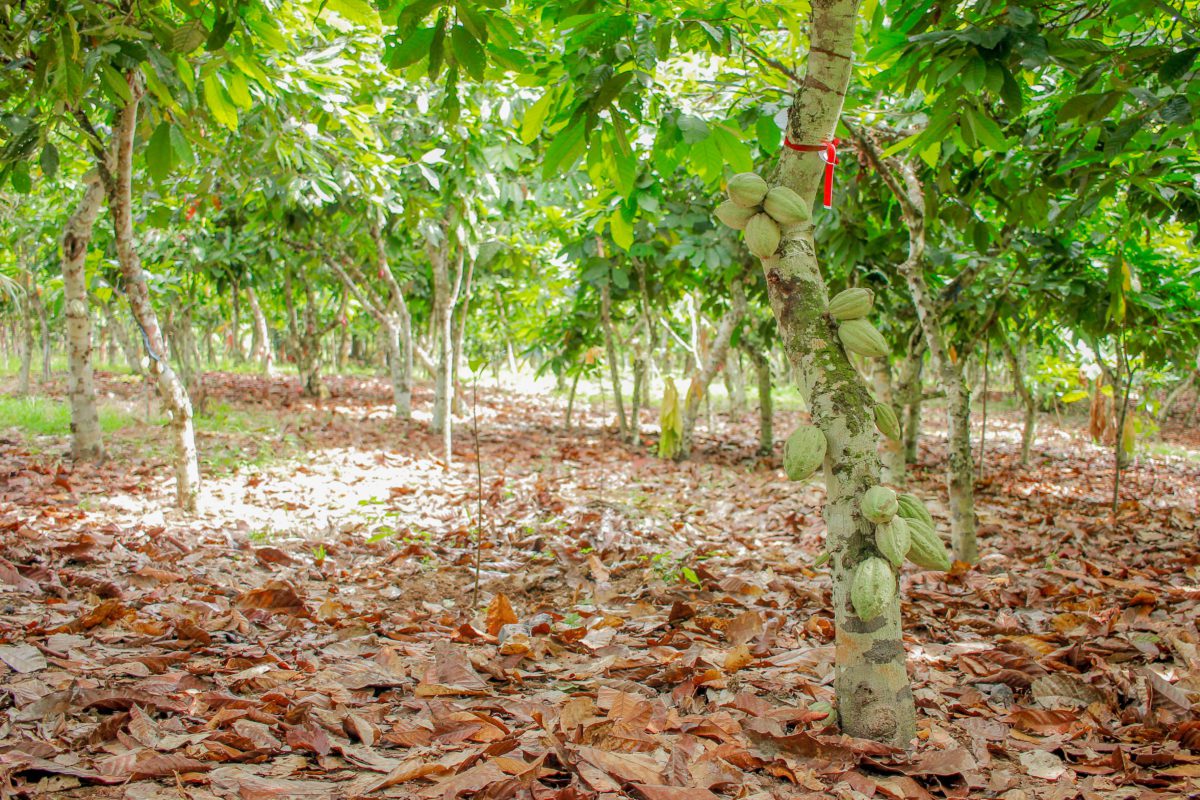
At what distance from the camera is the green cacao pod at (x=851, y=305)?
1.63 metres

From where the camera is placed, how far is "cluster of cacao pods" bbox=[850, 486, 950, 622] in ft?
5.00

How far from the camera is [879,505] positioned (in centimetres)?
153

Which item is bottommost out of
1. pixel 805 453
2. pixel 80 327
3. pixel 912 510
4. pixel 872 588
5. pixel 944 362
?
pixel 872 588

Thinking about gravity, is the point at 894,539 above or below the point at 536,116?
below

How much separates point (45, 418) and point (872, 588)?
8.63 metres

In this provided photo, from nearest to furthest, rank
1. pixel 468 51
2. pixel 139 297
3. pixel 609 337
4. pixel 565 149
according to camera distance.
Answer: pixel 468 51
pixel 565 149
pixel 139 297
pixel 609 337

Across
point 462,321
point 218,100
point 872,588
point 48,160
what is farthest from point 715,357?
point 872,588

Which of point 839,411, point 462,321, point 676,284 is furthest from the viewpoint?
point 676,284

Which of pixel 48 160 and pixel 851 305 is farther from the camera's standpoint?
pixel 48 160

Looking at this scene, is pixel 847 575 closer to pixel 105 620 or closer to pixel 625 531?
pixel 105 620

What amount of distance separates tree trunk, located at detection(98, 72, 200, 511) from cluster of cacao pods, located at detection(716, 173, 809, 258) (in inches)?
111

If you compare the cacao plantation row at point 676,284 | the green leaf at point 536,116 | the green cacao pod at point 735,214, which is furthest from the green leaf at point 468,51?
the green cacao pod at point 735,214

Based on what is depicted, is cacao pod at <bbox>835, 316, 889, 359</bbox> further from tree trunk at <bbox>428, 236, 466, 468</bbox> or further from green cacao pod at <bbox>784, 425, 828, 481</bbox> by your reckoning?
tree trunk at <bbox>428, 236, 466, 468</bbox>

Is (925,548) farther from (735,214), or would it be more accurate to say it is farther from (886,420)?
(735,214)
